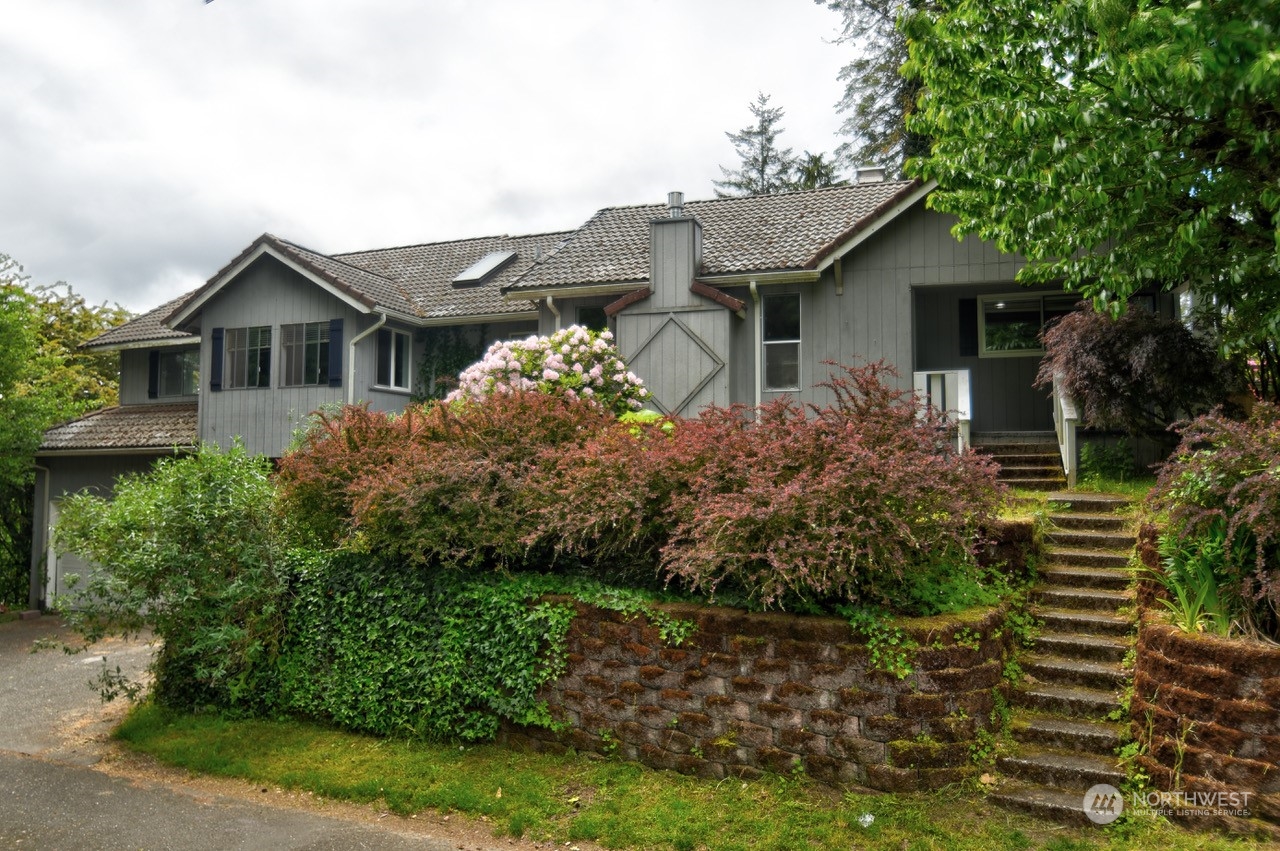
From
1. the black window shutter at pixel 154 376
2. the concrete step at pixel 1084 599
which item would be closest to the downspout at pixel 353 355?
the black window shutter at pixel 154 376

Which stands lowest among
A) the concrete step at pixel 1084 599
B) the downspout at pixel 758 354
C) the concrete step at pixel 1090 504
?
the concrete step at pixel 1084 599

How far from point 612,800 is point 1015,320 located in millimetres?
10950

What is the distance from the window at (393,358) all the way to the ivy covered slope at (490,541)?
8.01 metres

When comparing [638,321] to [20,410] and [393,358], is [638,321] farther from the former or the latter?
[20,410]

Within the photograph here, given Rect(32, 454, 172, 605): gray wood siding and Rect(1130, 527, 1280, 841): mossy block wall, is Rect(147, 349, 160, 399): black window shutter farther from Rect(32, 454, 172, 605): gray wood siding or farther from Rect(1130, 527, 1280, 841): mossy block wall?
Rect(1130, 527, 1280, 841): mossy block wall

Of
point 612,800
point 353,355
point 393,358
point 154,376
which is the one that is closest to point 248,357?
point 353,355

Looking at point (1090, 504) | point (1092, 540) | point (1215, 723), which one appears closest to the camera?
point (1215, 723)

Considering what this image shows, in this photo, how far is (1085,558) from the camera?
793 centimetres

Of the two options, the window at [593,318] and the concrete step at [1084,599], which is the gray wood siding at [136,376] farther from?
the concrete step at [1084,599]

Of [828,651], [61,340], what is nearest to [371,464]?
[828,651]

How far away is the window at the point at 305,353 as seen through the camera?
55.1ft

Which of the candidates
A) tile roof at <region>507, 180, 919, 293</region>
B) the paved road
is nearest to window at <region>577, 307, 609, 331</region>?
tile roof at <region>507, 180, 919, 293</region>

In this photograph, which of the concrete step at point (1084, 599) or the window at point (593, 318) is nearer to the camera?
the concrete step at point (1084, 599)

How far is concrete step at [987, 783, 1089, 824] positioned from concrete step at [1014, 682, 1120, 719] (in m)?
0.74
